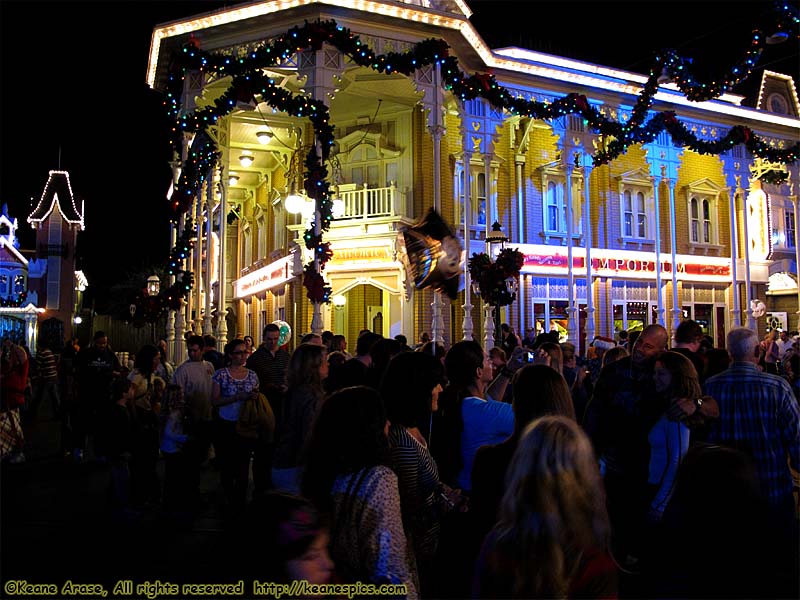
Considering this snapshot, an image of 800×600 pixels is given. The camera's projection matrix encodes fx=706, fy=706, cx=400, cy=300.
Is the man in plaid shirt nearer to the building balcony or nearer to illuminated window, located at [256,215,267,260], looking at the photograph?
the building balcony

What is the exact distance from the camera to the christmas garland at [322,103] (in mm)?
14531

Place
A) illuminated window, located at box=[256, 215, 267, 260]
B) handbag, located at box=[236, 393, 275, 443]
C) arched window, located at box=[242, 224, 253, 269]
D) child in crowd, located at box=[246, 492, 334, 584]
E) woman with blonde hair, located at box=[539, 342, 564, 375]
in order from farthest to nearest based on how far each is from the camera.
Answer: arched window, located at box=[242, 224, 253, 269] → illuminated window, located at box=[256, 215, 267, 260] → handbag, located at box=[236, 393, 275, 443] → woman with blonde hair, located at box=[539, 342, 564, 375] → child in crowd, located at box=[246, 492, 334, 584]

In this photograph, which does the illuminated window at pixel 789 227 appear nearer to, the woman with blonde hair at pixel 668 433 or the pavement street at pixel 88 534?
the pavement street at pixel 88 534

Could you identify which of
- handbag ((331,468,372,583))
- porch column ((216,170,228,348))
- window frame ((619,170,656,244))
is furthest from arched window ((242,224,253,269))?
handbag ((331,468,372,583))

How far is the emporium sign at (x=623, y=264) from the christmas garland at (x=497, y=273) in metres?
6.68

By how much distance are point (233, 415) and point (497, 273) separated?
8.97m

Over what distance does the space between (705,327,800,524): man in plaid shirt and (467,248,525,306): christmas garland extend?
35.2 feet

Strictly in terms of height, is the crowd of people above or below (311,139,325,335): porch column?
below

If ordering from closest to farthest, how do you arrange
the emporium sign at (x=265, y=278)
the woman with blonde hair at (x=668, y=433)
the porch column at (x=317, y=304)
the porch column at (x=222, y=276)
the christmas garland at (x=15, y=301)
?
the woman with blonde hair at (x=668, y=433) < the porch column at (x=317, y=304) < the porch column at (x=222, y=276) < the emporium sign at (x=265, y=278) < the christmas garland at (x=15, y=301)

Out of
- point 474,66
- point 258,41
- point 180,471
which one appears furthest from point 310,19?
point 180,471

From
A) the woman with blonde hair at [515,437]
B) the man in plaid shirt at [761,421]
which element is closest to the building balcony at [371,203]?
the man in plaid shirt at [761,421]

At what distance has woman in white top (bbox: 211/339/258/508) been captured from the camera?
8023 mm

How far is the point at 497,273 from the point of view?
15867 millimetres

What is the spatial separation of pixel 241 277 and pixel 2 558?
25.7 metres
